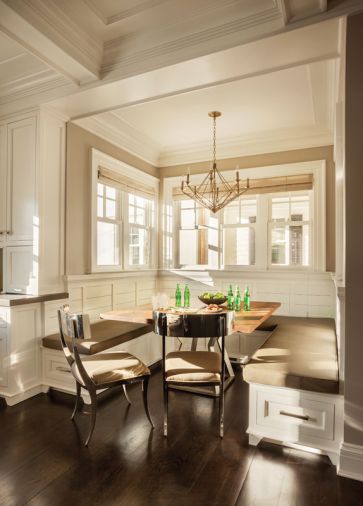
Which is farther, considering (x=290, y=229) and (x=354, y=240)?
(x=290, y=229)

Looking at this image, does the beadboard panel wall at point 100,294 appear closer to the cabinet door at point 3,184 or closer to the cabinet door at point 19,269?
the cabinet door at point 19,269

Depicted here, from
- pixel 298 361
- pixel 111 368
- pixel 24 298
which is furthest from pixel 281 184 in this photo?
pixel 24 298

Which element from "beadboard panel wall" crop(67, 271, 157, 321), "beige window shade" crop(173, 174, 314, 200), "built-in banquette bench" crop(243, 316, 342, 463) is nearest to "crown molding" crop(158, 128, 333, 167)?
"beige window shade" crop(173, 174, 314, 200)

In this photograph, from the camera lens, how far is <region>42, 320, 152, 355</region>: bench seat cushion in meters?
2.84

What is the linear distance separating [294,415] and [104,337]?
1675 mm

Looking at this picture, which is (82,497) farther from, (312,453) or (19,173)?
(19,173)

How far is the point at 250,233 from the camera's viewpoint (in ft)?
15.3

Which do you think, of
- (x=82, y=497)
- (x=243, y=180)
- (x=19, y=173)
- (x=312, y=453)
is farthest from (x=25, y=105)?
(x=312, y=453)

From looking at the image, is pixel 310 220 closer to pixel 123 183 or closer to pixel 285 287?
pixel 285 287

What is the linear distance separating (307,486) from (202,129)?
3.80m

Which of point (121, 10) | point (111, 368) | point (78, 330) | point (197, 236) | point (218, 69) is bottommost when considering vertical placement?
point (111, 368)

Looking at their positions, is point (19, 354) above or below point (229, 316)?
below

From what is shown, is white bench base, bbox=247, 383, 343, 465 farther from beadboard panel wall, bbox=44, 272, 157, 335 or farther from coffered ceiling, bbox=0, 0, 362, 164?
coffered ceiling, bbox=0, 0, 362, 164

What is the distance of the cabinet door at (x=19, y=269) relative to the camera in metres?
3.31
